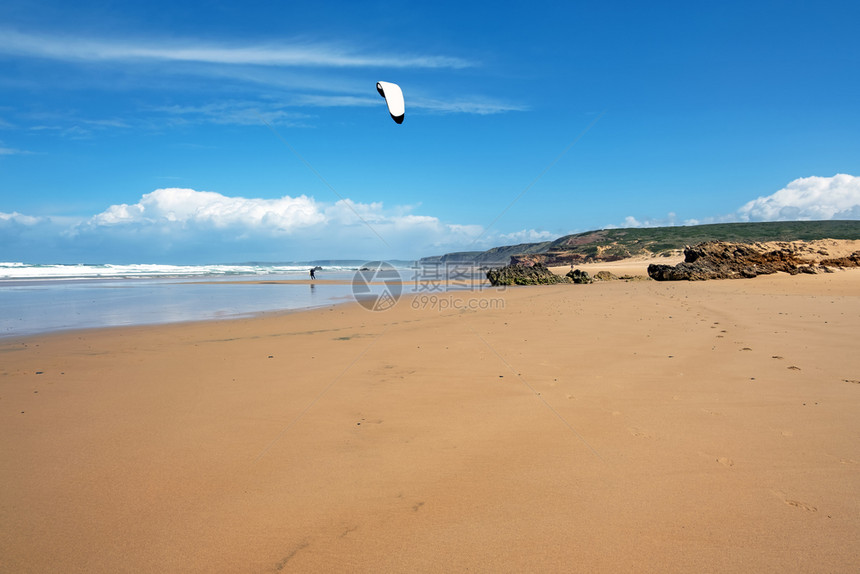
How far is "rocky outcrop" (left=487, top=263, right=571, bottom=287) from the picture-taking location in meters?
27.4

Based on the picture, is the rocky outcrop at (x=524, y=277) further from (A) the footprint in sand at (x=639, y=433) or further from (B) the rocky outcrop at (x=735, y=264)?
(A) the footprint in sand at (x=639, y=433)

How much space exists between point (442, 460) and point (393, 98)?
37.8ft

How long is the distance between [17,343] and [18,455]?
7374 mm

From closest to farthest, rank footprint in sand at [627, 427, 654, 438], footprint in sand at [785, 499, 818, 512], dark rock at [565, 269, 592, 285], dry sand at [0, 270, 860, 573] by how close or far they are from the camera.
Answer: dry sand at [0, 270, 860, 573], footprint in sand at [785, 499, 818, 512], footprint in sand at [627, 427, 654, 438], dark rock at [565, 269, 592, 285]

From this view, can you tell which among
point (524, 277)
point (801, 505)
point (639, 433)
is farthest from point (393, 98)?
point (524, 277)

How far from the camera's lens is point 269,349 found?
8555 millimetres

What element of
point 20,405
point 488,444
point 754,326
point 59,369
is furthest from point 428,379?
point 754,326

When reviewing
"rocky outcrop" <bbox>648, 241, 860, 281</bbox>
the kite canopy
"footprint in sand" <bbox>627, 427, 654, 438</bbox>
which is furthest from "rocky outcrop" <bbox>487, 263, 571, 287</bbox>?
"footprint in sand" <bbox>627, 427, 654, 438</bbox>

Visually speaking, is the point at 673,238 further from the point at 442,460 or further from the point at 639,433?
the point at 442,460

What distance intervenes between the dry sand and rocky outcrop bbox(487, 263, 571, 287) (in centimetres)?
1964

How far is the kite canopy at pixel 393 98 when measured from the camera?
12273 millimetres

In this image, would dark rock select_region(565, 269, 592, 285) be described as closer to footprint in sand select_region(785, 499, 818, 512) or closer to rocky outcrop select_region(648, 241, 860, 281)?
rocky outcrop select_region(648, 241, 860, 281)

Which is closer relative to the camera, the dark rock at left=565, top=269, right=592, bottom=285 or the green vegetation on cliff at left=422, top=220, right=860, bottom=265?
the dark rock at left=565, top=269, right=592, bottom=285

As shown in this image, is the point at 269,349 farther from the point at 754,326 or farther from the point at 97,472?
the point at 754,326
